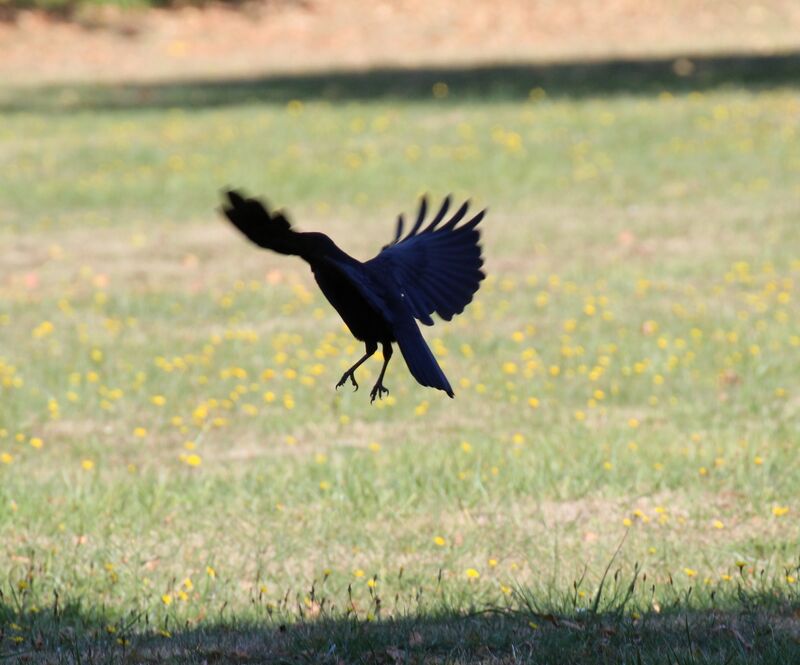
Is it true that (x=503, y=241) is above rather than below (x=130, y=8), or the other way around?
below

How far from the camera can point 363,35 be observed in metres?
27.3

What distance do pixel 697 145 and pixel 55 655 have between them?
11.9 metres

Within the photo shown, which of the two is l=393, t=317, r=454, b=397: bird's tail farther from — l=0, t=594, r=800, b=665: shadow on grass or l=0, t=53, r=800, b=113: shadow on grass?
l=0, t=53, r=800, b=113: shadow on grass

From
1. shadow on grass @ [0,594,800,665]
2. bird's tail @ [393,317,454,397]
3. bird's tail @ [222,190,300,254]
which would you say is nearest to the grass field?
shadow on grass @ [0,594,800,665]

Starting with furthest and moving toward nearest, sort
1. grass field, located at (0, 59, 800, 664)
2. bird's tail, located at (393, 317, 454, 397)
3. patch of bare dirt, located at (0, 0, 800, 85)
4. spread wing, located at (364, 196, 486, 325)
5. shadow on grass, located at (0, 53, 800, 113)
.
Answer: patch of bare dirt, located at (0, 0, 800, 85), shadow on grass, located at (0, 53, 800, 113), grass field, located at (0, 59, 800, 664), spread wing, located at (364, 196, 486, 325), bird's tail, located at (393, 317, 454, 397)

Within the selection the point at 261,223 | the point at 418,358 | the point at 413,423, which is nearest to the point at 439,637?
the point at 418,358

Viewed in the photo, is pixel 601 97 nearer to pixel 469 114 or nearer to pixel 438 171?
pixel 469 114

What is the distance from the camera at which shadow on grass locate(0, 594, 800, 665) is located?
425 centimetres

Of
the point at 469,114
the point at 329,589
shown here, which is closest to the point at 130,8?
the point at 469,114

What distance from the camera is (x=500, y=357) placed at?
28.6 ft

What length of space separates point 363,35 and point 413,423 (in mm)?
20628

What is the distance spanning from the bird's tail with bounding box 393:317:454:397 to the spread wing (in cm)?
29

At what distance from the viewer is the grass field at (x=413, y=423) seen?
4.86 meters

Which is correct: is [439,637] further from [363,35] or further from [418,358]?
[363,35]
